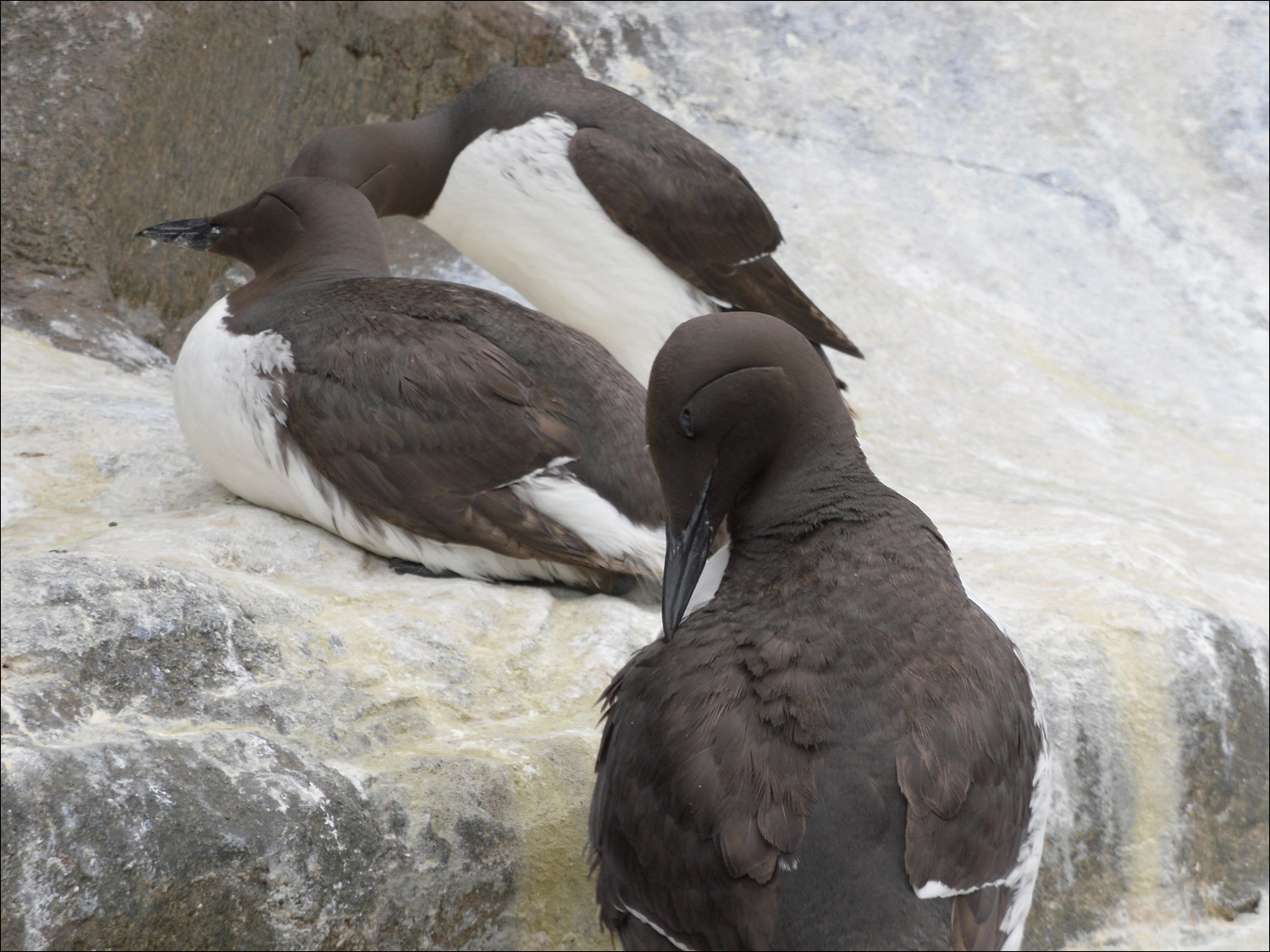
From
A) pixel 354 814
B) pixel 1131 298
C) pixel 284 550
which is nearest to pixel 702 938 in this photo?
pixel 354 814

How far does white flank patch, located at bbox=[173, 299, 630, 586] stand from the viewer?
11.6 feet

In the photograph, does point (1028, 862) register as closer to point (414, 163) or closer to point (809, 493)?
point (809, 493)

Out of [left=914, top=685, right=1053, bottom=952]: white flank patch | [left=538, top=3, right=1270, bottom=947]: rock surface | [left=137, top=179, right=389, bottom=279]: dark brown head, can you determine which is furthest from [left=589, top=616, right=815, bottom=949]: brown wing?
[left=137, top=179, right=389, bottom=279]: dark brown head

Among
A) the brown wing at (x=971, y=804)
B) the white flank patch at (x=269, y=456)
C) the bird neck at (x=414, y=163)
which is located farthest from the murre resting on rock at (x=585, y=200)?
the brown wing at (x=971, y=804)

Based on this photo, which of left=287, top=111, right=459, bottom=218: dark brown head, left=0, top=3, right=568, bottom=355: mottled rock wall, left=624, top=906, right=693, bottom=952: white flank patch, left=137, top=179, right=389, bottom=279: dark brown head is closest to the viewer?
left=624, top=906, right=693, bottom=952: white flank patch

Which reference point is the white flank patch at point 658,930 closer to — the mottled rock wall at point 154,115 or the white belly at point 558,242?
the white belly at point 558,242

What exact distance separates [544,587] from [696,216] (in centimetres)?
190

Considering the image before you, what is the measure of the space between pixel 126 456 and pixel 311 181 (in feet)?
3.28

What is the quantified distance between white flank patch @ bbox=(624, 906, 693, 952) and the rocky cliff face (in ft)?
1.61

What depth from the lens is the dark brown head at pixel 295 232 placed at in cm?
410

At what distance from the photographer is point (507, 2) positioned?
24.6 ft

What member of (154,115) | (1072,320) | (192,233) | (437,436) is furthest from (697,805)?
(1072,320)

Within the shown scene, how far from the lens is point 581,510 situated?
11.2 feet

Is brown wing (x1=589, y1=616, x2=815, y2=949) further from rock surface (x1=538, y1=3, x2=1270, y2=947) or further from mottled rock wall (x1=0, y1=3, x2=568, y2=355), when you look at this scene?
mottled rock wall (x1=0, y1=3, x2=568, y2=355)
